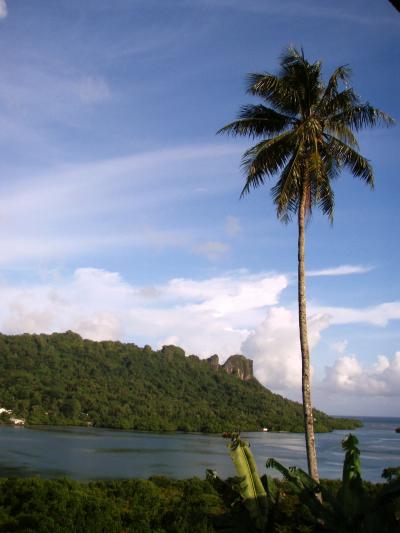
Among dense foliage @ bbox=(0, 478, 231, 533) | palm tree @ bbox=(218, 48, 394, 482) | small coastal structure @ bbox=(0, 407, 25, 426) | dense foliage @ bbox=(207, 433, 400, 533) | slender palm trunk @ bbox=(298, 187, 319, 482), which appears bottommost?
small coastal structure @ bbox=(0, 407, 25, 426)

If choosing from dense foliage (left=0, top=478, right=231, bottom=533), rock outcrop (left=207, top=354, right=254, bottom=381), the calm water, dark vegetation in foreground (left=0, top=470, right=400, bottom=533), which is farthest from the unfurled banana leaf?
rock outcrop (left=207, top=354, right=254, bottom=381)

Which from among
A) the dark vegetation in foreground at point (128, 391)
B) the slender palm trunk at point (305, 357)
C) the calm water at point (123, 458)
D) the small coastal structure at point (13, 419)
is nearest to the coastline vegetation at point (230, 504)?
the slender palm trunk at point (305, 357)

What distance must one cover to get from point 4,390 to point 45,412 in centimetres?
1321

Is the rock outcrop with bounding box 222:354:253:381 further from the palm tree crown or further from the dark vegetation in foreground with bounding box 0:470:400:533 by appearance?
the palm tree crown

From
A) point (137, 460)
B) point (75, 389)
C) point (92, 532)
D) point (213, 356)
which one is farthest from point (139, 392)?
point (92, 532)

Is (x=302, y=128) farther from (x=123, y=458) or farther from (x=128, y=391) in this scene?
(x=128, y=391)

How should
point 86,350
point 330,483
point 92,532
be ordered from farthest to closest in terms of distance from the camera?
point 86,350 → point 330,483 → point 92,532

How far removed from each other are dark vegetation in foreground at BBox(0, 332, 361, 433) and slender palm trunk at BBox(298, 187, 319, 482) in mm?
108324

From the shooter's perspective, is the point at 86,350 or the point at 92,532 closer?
the point at 92,532

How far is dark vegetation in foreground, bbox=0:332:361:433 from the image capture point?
12106 cm

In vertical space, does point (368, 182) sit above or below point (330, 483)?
above

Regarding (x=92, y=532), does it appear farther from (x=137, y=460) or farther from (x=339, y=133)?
(x=137, y=460)

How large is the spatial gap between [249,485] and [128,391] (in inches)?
5557

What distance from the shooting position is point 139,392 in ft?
485
